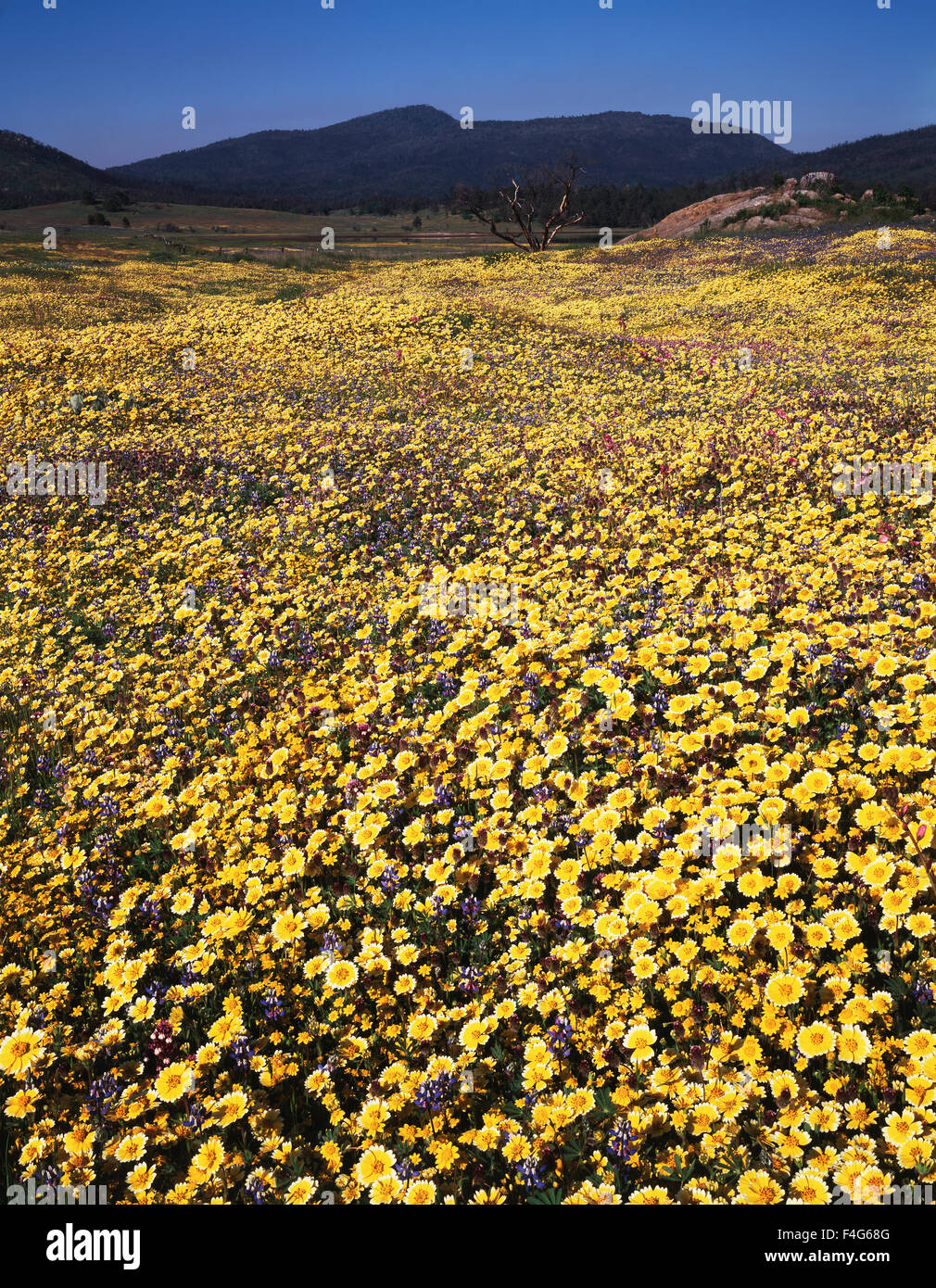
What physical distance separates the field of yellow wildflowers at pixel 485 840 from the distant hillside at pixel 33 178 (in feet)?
412

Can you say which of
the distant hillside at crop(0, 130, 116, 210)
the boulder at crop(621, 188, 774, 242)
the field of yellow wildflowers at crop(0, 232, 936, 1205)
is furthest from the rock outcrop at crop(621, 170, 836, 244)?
the distant hillside at crop(0, 130, 116, 210)

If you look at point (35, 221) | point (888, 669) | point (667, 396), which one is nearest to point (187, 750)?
point (888, 669)

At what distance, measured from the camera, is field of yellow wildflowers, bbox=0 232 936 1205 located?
9.86 ft

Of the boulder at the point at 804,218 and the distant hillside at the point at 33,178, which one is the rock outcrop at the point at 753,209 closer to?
the boulder at the point at 804,218

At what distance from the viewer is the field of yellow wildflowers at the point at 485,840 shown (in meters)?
3.01

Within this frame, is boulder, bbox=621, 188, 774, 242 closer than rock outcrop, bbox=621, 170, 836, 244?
No

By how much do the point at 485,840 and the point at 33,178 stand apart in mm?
210921

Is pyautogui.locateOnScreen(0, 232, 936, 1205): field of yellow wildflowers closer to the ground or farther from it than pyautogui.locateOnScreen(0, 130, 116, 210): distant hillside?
closer to the ground

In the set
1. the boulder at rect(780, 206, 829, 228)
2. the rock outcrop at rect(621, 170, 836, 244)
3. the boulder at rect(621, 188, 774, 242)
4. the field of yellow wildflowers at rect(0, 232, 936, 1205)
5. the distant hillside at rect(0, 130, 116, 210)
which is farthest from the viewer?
the distant hillside at rect(0, 130, 116, 210)

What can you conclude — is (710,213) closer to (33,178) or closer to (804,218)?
(804,218)

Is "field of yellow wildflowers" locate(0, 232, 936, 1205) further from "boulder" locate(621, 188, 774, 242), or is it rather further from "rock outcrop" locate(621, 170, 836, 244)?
"boulder" locate(621, 188, 774, 242)

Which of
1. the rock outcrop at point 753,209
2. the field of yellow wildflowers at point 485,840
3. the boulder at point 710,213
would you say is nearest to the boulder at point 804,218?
the rock outcrop at point 753,209

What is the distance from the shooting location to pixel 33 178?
154m

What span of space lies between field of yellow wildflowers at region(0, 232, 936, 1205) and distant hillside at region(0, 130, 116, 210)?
412 feet
